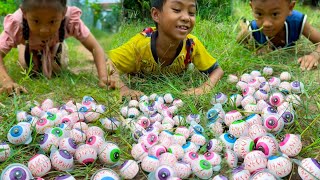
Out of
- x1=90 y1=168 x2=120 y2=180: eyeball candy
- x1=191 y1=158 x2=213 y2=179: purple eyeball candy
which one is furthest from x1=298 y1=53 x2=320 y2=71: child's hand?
x1=90 y1=168 x2=120 y2=180: eyeball candy

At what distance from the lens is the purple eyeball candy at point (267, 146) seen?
1.32 m

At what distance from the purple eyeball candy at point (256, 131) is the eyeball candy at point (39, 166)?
0.75 m

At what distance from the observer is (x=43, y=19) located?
2.60 m

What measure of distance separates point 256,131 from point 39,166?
0.80 m

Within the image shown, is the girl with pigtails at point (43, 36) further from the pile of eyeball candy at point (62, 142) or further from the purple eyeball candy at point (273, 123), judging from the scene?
the purple eyeball candy at point (273, 123)

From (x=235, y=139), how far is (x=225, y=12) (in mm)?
2272

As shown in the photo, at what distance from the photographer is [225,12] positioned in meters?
3.54

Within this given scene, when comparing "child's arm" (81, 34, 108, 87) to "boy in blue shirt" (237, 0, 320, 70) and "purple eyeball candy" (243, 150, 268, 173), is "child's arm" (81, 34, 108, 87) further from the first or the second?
"purple eyeball candy" (243, 150, 268, 173)

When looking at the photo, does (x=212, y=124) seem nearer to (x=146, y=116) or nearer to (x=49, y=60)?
(x=146, y=116)

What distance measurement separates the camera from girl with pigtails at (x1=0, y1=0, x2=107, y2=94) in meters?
2.55

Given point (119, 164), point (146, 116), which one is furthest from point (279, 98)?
point (119, 164)

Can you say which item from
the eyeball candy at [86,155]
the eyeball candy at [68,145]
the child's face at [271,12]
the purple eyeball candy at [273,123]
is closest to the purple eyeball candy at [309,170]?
the purple eyeball candy at [273,123]

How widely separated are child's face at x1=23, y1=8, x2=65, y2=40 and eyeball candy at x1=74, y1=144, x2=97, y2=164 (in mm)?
1452

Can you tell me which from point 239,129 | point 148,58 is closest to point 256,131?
point 239,129
